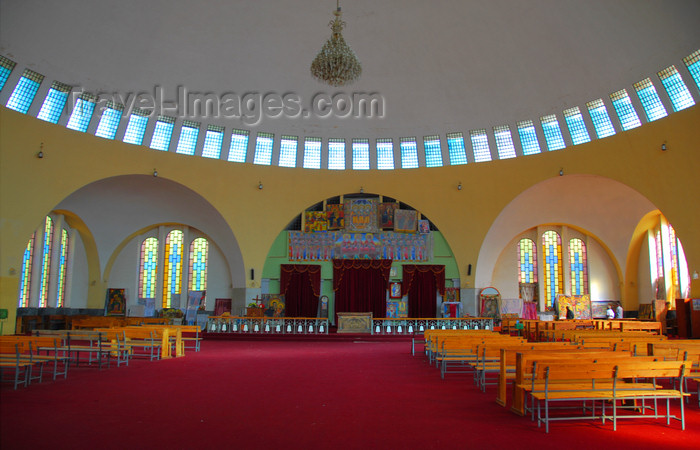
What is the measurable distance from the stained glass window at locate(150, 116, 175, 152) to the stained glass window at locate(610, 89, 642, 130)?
16.9 m

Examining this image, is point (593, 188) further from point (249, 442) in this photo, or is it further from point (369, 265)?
point (249, 442)

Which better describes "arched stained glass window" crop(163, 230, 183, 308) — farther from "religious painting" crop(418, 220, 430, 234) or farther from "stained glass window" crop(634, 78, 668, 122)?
"stained glass window" crop(634, 78, 668, 122)

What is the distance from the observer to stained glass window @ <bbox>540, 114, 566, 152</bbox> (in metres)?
21.6

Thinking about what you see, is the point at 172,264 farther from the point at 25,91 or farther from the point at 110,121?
the point at 25,91

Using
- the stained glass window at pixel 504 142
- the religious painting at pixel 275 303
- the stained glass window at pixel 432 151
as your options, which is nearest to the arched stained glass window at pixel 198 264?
the religious painting at pixel 275 303

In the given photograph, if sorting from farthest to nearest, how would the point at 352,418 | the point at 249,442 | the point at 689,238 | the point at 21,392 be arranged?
the point at 689,238, the point at 21,392, the point at 352,418, the point at 249,442

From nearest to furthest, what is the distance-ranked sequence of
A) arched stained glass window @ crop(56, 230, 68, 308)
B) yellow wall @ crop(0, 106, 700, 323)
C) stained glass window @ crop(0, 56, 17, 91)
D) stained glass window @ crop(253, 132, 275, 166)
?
stained glass window @ crop(0, 56, 17, 91), yellow wall @ crop(0, 106, 700, 323), arched stained glass window @ crop(56, 230, 68, 308), stained glass window @ crop(253, 132, 275, 166)

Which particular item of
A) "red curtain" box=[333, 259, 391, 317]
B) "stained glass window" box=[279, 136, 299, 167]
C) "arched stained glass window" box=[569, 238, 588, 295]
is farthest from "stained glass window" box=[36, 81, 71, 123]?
"arched stained glass window" box=[569, 238, 588, 295]

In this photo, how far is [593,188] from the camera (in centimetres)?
2214

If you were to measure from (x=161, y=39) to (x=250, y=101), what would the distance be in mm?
4244

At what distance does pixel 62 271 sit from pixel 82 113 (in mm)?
7903

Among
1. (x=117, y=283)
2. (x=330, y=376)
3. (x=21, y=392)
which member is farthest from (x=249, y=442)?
(x=117, y=283)

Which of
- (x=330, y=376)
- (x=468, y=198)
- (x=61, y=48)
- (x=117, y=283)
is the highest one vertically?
(x=61, y=48)

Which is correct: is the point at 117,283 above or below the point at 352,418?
above
